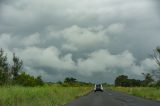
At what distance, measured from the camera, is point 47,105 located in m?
29.5

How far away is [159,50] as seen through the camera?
69.3 metres

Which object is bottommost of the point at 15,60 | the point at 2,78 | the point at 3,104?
the point at 3,104

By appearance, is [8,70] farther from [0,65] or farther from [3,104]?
[3,104]

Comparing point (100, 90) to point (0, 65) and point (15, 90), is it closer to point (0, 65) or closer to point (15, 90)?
point (0, 65)

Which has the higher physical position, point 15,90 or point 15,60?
point 15,60

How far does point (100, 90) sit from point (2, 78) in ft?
132

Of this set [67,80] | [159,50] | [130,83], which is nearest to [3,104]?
[159,50]

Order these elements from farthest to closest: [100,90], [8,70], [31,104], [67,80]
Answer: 1. [67,80]
2. [100,90]
3. [8,70]
4. [31,104]

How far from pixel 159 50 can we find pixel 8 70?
26.2 metres

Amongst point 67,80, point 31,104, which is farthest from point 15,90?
point 67,80

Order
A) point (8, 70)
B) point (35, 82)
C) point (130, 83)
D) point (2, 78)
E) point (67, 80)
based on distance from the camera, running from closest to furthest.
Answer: point (2, 78) → point (8, 70) → point (35, 82) → point (67, 80) → point (130, 83)

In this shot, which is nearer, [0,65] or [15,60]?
[0,65]

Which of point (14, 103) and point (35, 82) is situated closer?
point (14, 103)

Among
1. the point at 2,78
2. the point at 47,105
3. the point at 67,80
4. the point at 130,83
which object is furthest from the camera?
the point at 130,83
